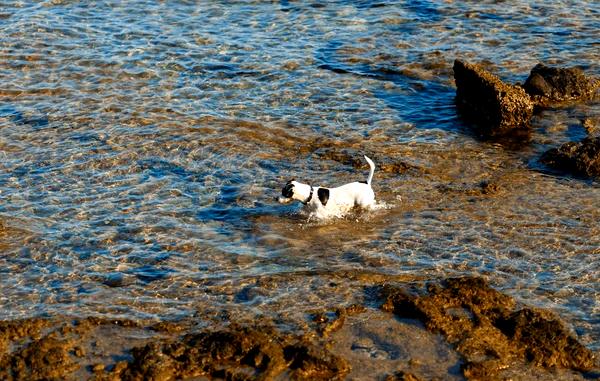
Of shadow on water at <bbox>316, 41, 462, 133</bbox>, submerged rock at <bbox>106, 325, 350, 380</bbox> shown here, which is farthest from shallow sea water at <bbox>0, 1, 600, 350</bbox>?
submerged rock at <bbox>106, 325, 350, 380</bbox>

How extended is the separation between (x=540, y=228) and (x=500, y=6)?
A: 31.1 ft

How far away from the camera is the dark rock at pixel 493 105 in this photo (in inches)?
545

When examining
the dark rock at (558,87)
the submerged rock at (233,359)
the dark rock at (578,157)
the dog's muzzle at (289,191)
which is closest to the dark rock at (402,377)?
the submerged rock at (233,359)

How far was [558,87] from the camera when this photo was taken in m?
14.6

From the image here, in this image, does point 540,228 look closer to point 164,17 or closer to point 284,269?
point 284,269

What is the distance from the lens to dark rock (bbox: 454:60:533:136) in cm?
1384

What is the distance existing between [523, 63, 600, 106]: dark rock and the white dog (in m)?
4.83

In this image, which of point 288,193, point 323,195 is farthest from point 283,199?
point 323,195

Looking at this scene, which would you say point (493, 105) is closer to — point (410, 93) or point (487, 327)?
point (410, 93)

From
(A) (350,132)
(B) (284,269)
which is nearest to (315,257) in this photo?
(B) (284,269)

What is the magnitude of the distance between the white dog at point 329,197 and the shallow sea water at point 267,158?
21 cm

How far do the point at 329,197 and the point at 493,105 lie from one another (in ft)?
14.3

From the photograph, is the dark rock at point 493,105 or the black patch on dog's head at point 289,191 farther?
the dark rock at point 493,105

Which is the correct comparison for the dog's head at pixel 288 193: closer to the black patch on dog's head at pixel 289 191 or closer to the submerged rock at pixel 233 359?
the black patch on dog's head at pixel 289 191
